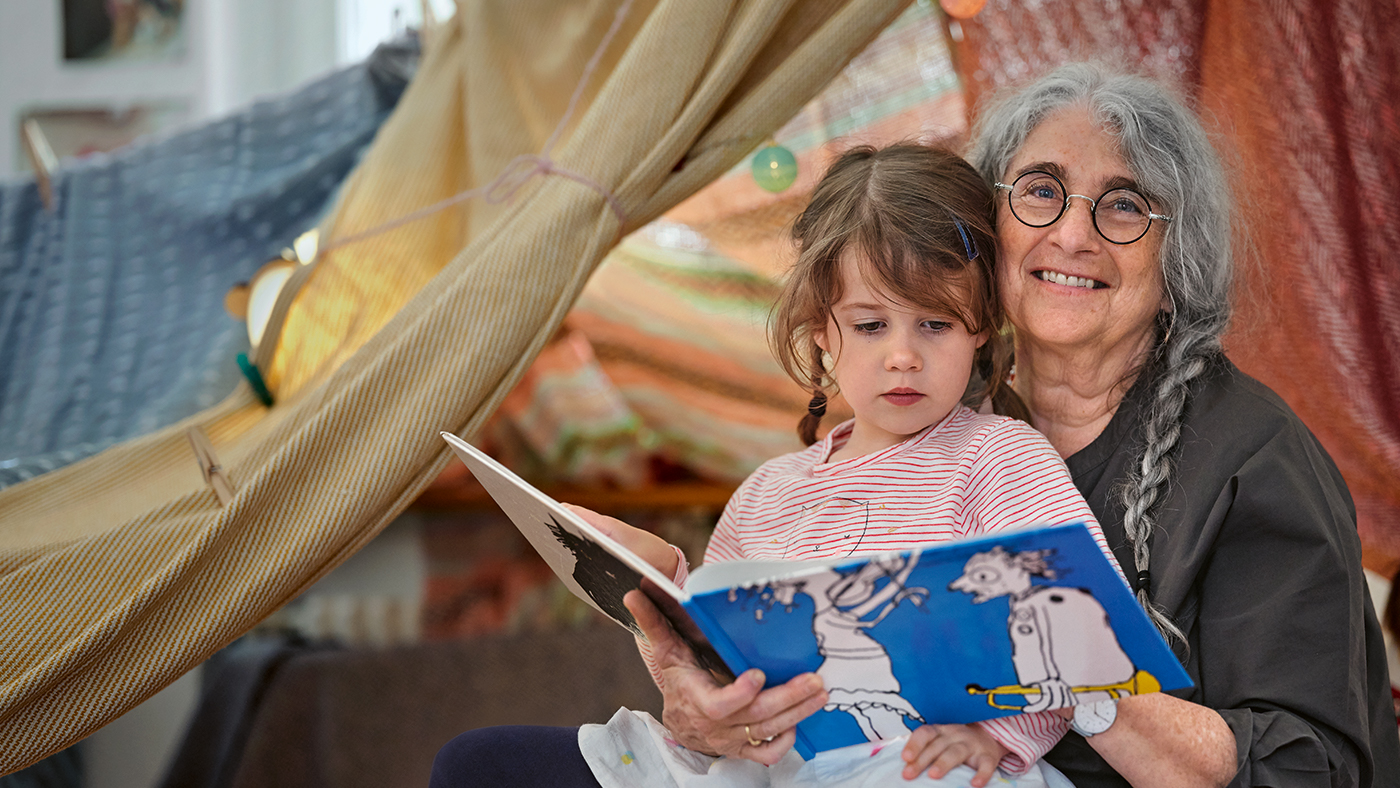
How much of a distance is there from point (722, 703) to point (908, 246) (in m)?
0.41

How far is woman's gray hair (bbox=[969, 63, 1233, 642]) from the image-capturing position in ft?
3.07

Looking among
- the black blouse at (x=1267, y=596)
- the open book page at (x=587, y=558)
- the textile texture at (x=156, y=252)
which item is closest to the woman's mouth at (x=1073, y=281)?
the black blouse at (x=1267, y=596)

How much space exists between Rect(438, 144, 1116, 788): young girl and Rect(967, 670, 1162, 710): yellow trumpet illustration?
0.08m

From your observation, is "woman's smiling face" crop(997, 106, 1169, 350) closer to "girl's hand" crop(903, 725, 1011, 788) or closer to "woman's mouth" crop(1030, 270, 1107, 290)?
"woman's mouth" crop(1030, 270, 1107, 290)

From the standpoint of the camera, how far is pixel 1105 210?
964 mm

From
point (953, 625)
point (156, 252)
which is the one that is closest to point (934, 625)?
point (953, 625)

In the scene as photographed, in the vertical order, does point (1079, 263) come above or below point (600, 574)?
above

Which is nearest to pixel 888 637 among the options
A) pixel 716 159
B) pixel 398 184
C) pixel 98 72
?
pixel 716 159

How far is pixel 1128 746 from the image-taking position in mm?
757

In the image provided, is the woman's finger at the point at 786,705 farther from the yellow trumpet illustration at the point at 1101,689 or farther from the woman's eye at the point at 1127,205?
the woman's eye at the point at 1127,205

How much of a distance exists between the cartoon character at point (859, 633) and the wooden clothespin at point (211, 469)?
1.99ft

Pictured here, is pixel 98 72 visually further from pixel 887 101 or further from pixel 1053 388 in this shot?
pixel 1053 388

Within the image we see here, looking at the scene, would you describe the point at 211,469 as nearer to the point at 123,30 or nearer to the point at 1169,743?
the point at 1169,743

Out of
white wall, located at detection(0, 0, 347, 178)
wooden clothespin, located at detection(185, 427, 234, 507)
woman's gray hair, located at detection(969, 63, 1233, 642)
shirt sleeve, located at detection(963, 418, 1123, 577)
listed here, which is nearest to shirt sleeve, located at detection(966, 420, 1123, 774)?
shirt sleeve, located at detection(963, 418, 1123, 577)
